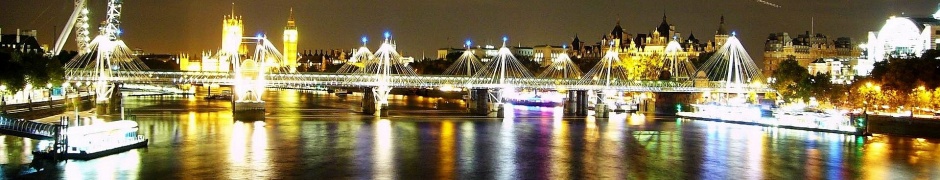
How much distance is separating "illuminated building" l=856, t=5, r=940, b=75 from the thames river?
2183cm

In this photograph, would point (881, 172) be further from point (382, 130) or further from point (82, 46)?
point (82, 46)

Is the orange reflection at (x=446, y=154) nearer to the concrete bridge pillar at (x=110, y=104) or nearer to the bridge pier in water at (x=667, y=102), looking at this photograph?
the concrete bridge pillar at (x=110, y=104)

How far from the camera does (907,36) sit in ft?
268

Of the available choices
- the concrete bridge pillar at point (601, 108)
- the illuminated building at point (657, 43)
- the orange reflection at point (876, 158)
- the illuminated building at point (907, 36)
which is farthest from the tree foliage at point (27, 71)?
the illuminated building at point (657, 43)

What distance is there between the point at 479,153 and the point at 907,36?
52.0 m

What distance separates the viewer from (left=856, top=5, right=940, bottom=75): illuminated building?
7838 centimetres

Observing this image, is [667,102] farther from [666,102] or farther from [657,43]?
[657,43]

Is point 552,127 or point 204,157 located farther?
point 552,127

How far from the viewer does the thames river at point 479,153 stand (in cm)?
3588

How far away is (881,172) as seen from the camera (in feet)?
126

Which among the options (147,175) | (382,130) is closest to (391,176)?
(147,175)

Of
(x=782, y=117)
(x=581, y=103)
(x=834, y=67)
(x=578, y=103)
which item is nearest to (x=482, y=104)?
(x=578, y=103)

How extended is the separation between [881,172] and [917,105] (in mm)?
26063

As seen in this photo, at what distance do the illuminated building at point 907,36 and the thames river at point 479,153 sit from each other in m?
21.8
